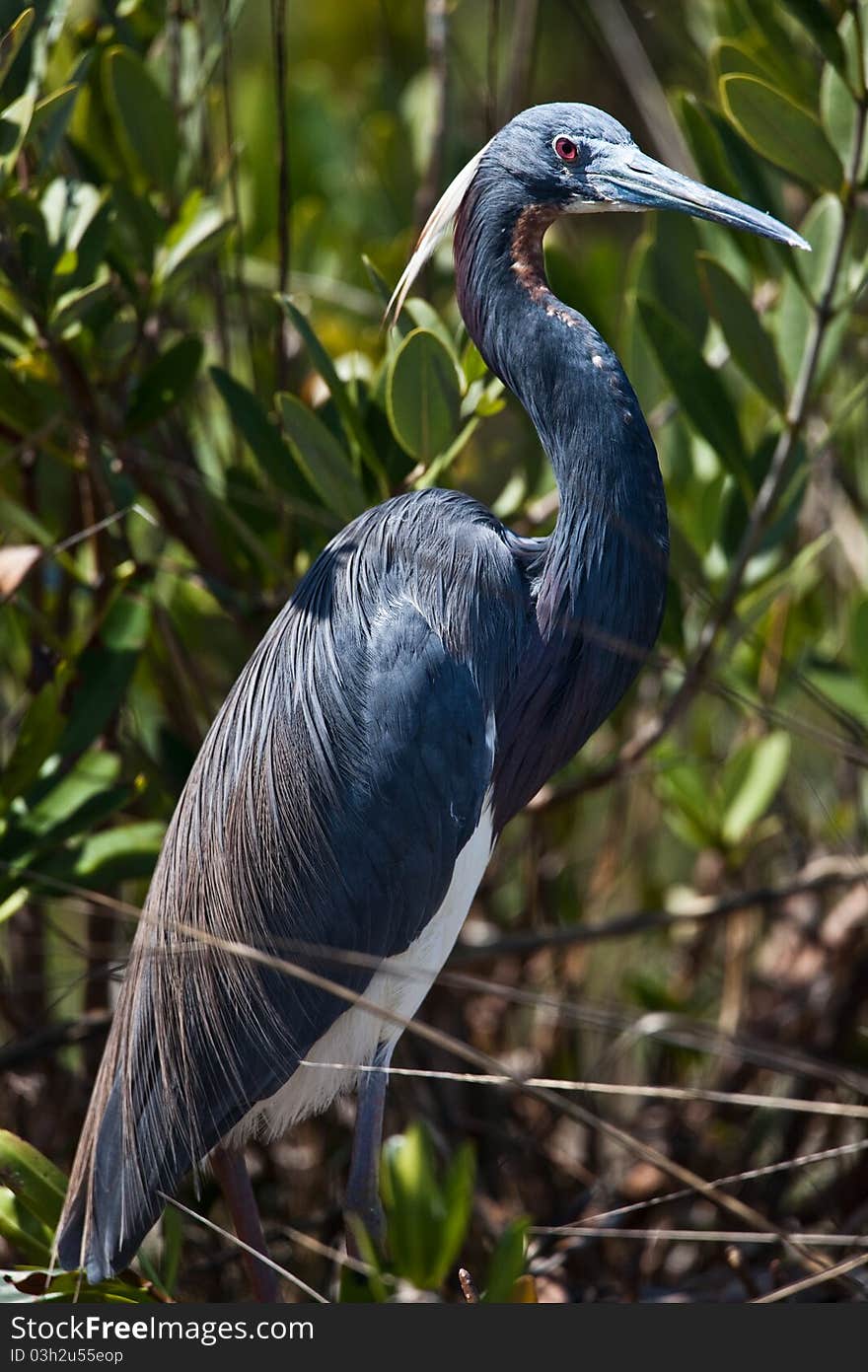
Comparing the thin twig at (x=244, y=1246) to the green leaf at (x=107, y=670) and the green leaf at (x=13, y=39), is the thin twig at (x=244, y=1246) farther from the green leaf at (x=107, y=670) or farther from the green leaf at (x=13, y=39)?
the green leaf at (x=13, y=39)

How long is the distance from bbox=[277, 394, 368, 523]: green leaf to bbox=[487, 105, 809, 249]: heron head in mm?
435

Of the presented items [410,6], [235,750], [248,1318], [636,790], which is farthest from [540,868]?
[410,6]

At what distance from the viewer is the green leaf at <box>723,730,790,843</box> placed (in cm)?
284

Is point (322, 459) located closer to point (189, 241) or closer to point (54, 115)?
point (189, 241)

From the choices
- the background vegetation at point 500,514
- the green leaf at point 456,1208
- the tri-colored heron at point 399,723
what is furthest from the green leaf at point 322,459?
the green leaf at point 456,1208

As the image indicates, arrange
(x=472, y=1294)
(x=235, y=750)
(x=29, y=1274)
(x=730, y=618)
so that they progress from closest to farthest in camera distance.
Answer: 1. (x=472, y=1294)
2. (x=29, y=1274)
3. (x=235, y=750)
4. (x=730, y=618)

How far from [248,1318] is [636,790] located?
2069 mm

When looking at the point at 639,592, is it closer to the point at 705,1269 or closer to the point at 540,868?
the point at 540,868

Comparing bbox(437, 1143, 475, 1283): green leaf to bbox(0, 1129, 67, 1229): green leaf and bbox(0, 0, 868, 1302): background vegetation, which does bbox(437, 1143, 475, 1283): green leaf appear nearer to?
bbox(0, 0, 868, 1302): background vegetation

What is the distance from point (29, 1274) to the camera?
209 centimetres

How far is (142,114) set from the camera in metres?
2.48

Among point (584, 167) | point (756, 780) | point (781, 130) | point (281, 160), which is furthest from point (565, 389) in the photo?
point (756, 780)

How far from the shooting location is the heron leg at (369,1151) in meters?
2.28

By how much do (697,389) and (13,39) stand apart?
111cm
